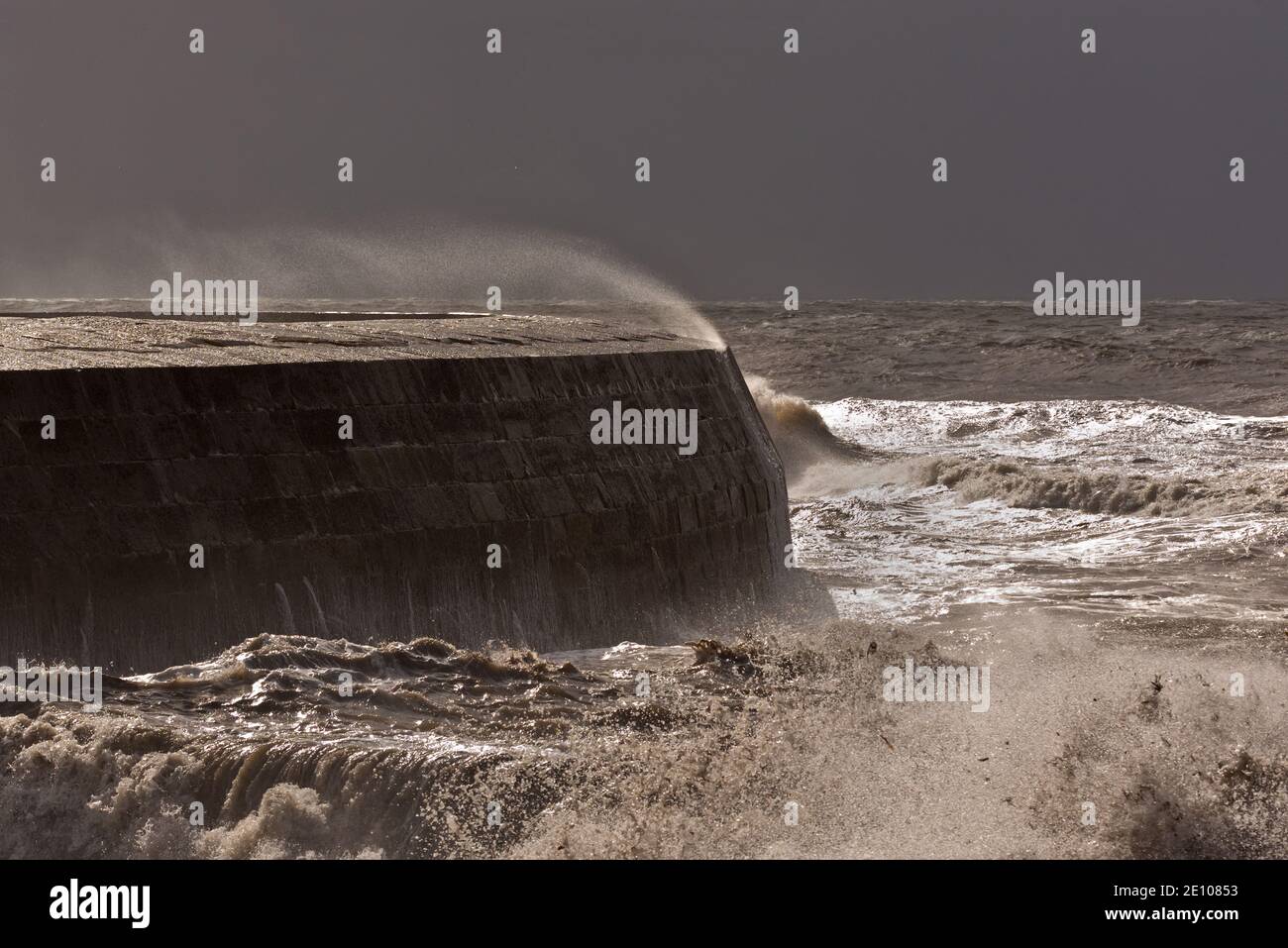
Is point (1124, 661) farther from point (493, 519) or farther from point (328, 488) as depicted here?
point (328, 488)

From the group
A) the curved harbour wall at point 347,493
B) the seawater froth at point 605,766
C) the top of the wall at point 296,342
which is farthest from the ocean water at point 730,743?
the top of the wall at point 296,342

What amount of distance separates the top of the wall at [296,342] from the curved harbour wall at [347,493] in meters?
0.04

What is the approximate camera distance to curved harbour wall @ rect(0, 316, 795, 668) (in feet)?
21.7

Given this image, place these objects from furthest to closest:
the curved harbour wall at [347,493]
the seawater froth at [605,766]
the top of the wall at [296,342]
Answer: the top of the wall at [296,342], the curved harbour wall at [347,493], the seawater froth at [605,766]

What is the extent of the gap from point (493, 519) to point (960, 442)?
15569 millimetres

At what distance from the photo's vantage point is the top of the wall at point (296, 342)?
737 cm

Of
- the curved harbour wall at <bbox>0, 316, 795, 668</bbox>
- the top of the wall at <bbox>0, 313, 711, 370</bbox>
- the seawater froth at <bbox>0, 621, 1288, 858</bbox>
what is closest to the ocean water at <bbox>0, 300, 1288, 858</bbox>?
the seawater froth at <bbox>0, 621, 1288, 858</bbox>

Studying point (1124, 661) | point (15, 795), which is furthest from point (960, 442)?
point (15, 795)

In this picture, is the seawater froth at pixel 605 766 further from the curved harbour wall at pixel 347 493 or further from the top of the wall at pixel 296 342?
the top of the wall at pixel 296 342

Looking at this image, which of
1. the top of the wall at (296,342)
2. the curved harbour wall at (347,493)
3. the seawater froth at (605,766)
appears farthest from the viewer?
the top of the wall at (296,342)

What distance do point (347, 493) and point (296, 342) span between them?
5.06 ft

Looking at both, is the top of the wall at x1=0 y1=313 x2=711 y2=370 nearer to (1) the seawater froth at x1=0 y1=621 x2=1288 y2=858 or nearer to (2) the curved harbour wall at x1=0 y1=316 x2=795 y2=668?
(2) the curved harbour wall at x1=0 y1=316 x2=795 y2=668

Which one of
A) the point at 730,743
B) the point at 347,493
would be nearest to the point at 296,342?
the point at 347,493
